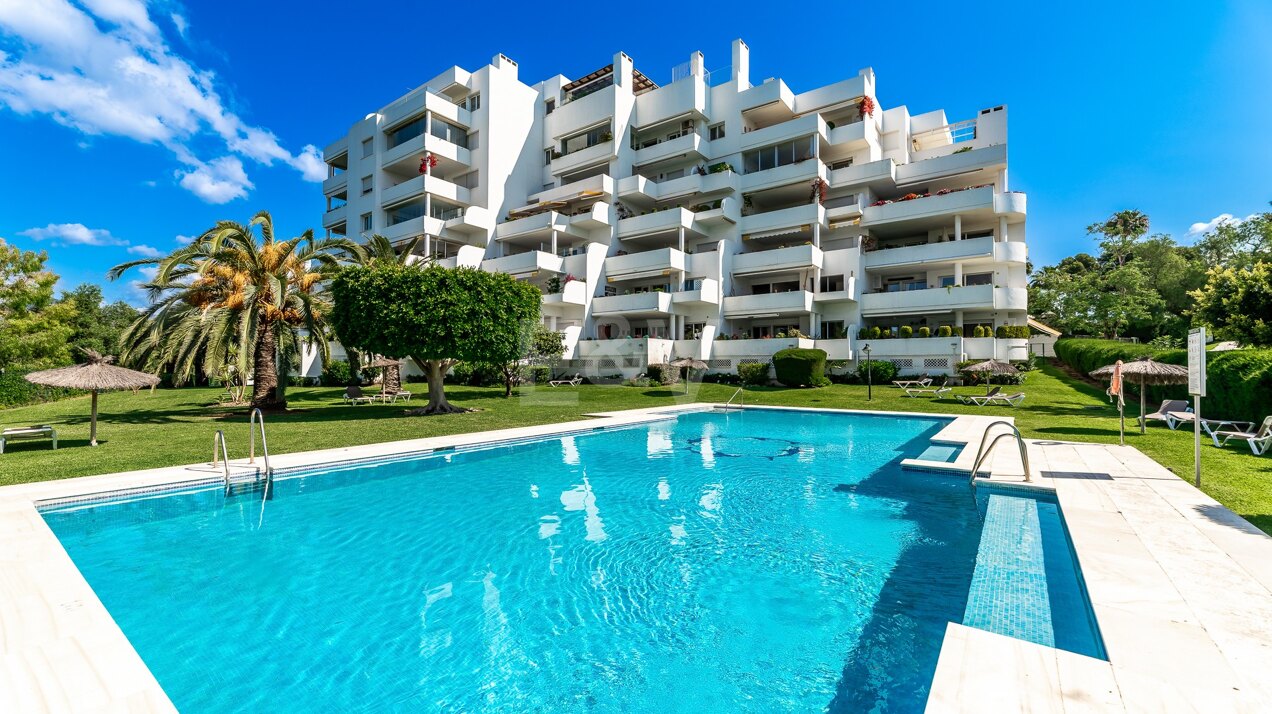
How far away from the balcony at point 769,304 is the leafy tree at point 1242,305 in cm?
1532

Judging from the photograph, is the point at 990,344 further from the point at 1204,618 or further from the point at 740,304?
the point at 1204,618

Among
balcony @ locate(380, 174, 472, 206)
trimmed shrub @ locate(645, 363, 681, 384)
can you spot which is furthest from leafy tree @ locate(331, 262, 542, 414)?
balcony @ locate(380, 174, 472, 206)

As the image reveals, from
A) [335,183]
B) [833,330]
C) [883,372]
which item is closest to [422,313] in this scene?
[883,372]

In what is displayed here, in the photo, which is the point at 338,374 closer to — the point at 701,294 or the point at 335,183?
the point at 335,183

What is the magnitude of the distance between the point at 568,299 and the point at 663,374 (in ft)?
25.5

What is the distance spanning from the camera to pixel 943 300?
26.9 metres

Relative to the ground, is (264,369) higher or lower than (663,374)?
higher

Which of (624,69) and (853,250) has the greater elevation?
(624,69)

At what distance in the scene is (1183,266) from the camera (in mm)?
38281

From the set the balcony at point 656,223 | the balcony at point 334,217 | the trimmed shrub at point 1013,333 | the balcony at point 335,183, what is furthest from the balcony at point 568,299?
the trimmed shrub at point 1013,333

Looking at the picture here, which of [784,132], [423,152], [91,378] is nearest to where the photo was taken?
[91,378]

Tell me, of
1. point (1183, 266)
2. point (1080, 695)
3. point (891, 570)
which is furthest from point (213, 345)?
point (1183, 266)

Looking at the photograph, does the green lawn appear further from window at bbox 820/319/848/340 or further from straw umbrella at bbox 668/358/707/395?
window at bbox 820/319/848/340

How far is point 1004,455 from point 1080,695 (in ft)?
28.5
